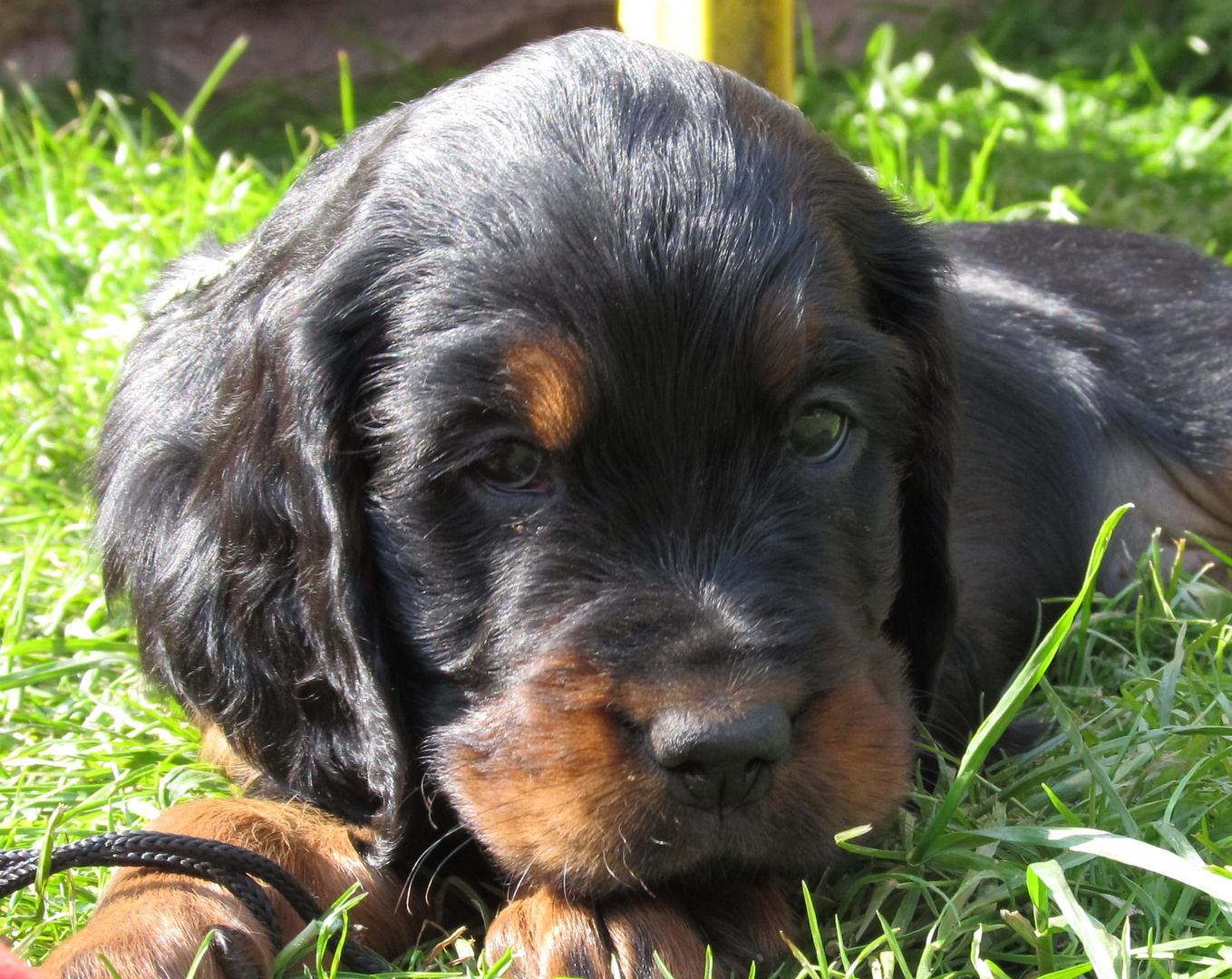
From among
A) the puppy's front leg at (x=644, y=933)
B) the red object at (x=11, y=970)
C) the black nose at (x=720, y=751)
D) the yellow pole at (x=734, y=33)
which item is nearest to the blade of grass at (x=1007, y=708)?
the puppy's front leg at (x=644, y=933)

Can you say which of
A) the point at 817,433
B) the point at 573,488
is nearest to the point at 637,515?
the point at 573,488

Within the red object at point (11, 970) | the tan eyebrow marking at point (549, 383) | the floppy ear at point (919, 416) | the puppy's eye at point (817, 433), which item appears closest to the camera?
the red object at point (11, 970)

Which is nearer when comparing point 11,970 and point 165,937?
point 11,970

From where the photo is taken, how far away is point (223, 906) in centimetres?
224

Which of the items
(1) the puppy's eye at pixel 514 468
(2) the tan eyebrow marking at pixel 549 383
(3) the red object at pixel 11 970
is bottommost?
(3) the red object at pixel 11 970

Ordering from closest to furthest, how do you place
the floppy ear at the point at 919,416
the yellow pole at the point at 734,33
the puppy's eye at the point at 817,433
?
the puppy's eye at the point at 817,433
the floppy ear at the point at 919,416
the yellow pole at the point at 734,33

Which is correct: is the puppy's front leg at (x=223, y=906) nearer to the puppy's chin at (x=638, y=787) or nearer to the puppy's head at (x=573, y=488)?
the puppy's head at (x=573, y=488)

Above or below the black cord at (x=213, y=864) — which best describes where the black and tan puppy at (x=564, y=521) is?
above

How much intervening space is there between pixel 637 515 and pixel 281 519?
64 centimetres

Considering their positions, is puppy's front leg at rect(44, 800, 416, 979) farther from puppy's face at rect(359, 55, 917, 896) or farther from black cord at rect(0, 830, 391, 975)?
puppy's face at rect(359, 55, 917, 896)

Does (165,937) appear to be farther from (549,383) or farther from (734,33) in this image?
(734,33)

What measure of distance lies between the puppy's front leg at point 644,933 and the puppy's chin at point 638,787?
4 cm

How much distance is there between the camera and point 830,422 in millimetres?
2432

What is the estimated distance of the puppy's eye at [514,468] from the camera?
2258 millimetres
